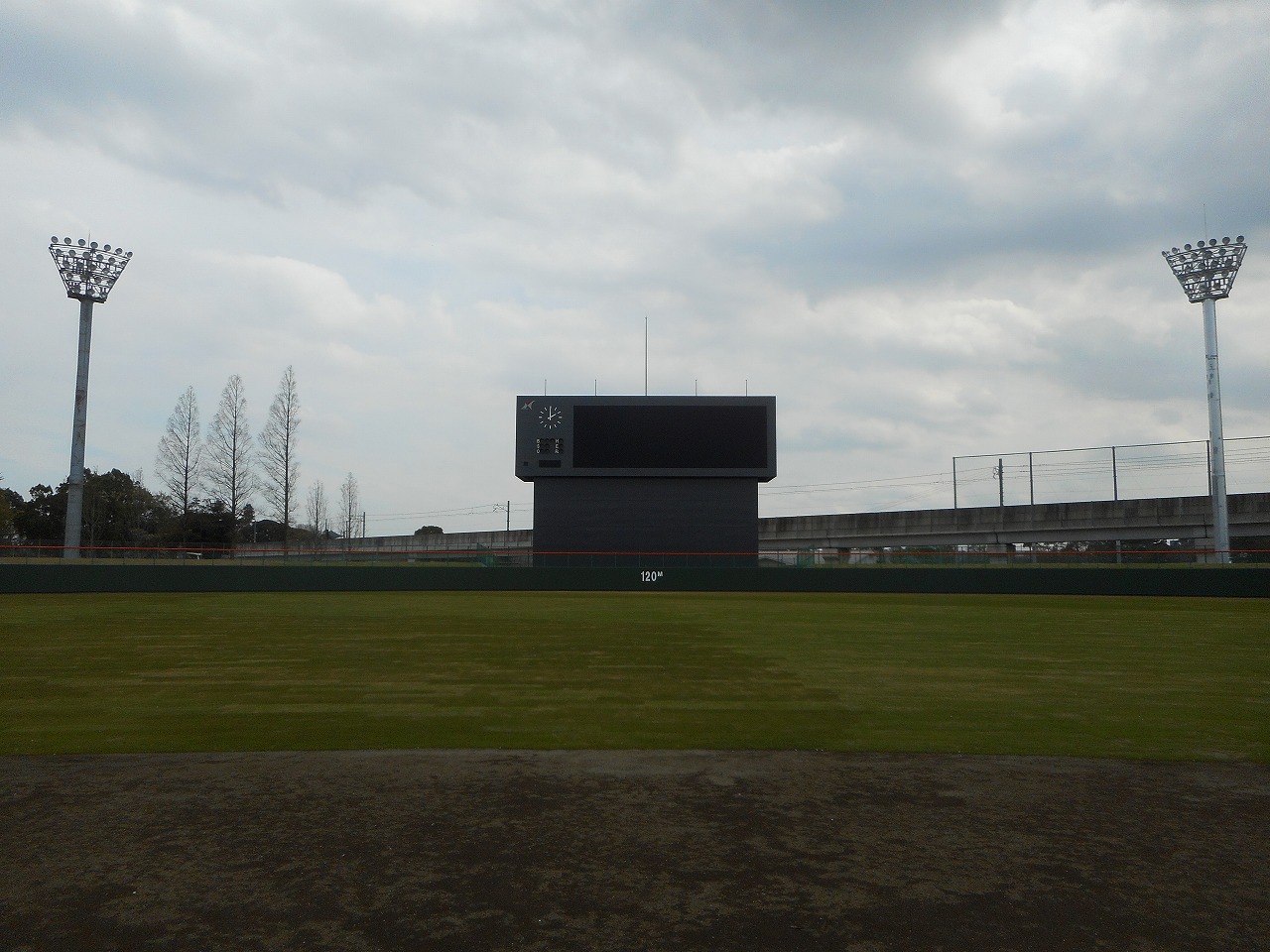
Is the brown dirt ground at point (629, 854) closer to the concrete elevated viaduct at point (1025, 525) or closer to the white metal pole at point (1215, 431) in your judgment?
the white metal pole at point (1215, 431)

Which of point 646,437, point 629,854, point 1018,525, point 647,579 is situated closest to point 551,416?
point 646,437

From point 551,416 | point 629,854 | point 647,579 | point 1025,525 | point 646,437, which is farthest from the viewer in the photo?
point 1025,525

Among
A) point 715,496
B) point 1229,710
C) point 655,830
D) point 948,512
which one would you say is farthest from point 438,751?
point 948,512

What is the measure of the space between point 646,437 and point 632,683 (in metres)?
25.9

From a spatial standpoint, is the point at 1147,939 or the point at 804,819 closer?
the point at 1147,939

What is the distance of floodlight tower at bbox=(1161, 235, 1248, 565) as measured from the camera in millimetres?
36844

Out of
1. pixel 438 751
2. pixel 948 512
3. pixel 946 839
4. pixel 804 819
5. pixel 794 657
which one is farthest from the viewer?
pixel 948 512

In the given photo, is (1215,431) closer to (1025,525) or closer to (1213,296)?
(1213,296)

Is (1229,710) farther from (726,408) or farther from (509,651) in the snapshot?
(726,408)

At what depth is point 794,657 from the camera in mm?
12367

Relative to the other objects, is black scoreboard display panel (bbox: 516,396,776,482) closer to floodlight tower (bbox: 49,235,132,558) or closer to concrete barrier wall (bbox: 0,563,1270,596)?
concrete barrier wall (bbox: 0,563,1270,596)

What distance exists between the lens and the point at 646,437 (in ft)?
116

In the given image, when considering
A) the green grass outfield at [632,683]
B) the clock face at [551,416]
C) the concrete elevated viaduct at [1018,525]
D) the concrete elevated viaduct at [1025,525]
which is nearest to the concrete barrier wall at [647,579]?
the concrete elevated viaduct at [1018,525]

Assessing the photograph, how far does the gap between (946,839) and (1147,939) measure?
1.24m
